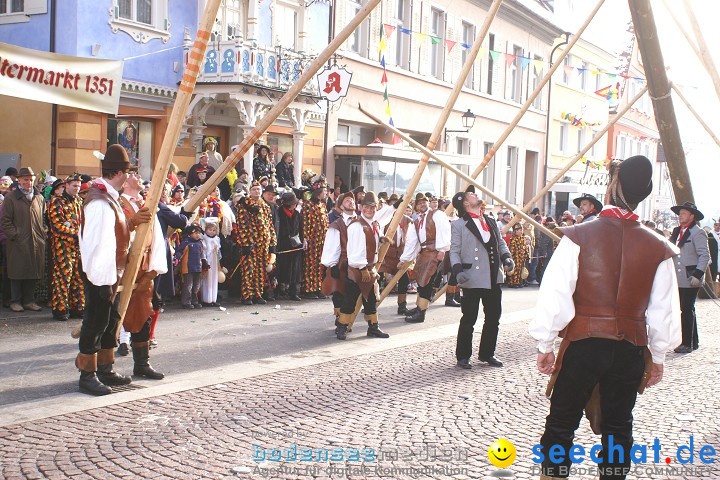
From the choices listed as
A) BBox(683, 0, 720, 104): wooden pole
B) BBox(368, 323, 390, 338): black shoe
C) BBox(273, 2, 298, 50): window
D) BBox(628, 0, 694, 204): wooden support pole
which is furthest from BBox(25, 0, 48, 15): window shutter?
BBox(628, 0, 694, 204): wooden support pole

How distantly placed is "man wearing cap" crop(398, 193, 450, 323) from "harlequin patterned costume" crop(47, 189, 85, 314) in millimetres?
4733

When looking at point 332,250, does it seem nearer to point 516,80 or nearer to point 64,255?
point 64,255

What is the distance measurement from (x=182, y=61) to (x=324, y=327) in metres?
8.52

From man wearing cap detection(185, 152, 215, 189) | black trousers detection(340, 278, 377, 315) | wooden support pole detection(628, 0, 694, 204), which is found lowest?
black trousers detection(340, 278, 377, 315)

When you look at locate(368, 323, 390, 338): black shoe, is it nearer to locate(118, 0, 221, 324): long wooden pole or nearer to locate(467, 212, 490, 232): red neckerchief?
locate(467, 212, 490, 232): red neckerchief

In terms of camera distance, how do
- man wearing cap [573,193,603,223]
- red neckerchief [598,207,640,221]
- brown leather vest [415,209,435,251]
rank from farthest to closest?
brown leather vest [415,209,435,251] → man wearing cap [573,193,603,223] → red neckerchief [598,207,640,221]

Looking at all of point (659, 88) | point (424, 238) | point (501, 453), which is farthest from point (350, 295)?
point (659, 88)

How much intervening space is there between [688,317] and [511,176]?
22.6 metres

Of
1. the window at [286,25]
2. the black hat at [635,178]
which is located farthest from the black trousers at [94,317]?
the window at [286,25]

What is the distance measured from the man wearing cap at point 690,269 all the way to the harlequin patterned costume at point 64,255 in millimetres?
7973

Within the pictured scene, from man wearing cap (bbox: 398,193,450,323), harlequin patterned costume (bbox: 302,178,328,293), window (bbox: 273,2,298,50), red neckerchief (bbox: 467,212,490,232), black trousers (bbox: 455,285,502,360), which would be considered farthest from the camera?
window (bbox: 273,2,298,50)

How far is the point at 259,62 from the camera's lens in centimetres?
1759

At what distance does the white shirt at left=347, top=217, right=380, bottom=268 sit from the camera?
1015 cm

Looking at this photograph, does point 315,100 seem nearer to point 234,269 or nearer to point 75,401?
point 234,269
